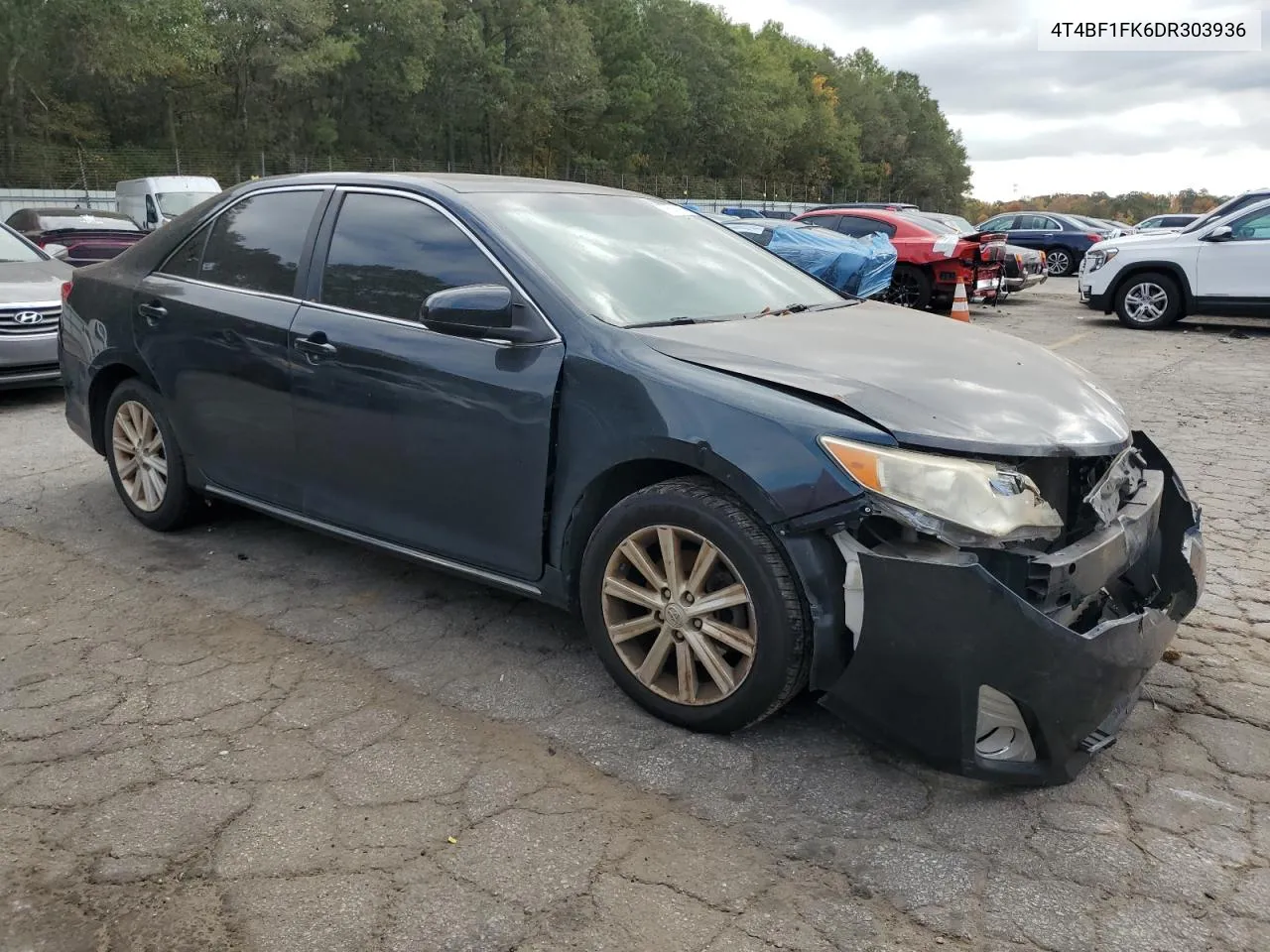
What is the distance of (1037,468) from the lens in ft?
8.97

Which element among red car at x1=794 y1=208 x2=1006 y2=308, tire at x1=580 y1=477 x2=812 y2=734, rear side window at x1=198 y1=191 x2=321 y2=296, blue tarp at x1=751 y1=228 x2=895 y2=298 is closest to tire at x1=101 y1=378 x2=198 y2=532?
rear side window at x1=198 y1=191 x2=321 y2=296

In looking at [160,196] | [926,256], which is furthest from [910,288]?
[160,196]

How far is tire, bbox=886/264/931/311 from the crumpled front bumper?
12.0 meters

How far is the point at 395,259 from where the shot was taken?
3701 millimetres

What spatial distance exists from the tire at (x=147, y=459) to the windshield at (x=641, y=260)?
1.96 meters

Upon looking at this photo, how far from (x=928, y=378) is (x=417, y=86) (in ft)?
157

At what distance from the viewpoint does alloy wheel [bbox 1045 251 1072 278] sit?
80.2ft

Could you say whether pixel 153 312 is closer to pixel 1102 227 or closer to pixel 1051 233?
pixel 1051 233

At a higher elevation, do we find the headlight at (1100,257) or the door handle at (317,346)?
the headlight at (1100,257)

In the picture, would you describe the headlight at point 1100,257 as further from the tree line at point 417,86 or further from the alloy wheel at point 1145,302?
the tree line at point 417,86

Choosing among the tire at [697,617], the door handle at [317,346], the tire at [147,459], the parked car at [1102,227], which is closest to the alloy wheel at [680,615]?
the tire at [697,617]

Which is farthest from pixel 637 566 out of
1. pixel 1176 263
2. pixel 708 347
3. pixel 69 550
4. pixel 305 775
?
pixel 1176 263

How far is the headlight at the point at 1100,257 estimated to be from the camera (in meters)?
13.8

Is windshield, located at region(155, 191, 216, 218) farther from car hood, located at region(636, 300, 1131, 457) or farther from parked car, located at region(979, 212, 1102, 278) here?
car hood, located at region(636, 300, 1131, 457)
